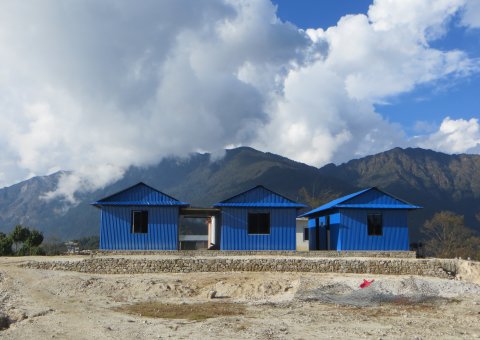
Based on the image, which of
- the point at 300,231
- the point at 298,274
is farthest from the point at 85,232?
the point at 298,274

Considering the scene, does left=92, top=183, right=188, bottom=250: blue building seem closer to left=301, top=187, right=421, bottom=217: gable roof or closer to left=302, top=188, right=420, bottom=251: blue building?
left=302, top=188, right=420, bottom=251: blue building

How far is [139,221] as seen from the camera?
28.6 metres

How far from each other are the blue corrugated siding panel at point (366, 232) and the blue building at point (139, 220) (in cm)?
982

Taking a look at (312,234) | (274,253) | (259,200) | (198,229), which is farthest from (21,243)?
(198,229)

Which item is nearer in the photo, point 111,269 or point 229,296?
point 229,296

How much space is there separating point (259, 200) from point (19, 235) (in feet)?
67.0

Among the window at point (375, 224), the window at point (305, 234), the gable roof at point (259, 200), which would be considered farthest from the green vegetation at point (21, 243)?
the window at point (375, 224)

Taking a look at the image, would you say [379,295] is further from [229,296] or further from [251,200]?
[251,200]

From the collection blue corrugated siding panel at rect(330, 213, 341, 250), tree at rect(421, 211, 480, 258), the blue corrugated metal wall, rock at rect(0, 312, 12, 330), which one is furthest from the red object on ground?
tree at rect(421, 211, 480, 258)

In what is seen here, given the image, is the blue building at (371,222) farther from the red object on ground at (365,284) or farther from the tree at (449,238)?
the tree at (449,238)

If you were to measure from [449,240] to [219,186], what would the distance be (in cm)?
6916

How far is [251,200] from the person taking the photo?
29234 millimetres

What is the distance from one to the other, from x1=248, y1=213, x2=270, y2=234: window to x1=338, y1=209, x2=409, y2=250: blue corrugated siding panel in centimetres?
449

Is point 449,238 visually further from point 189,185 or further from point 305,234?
point 189,185
